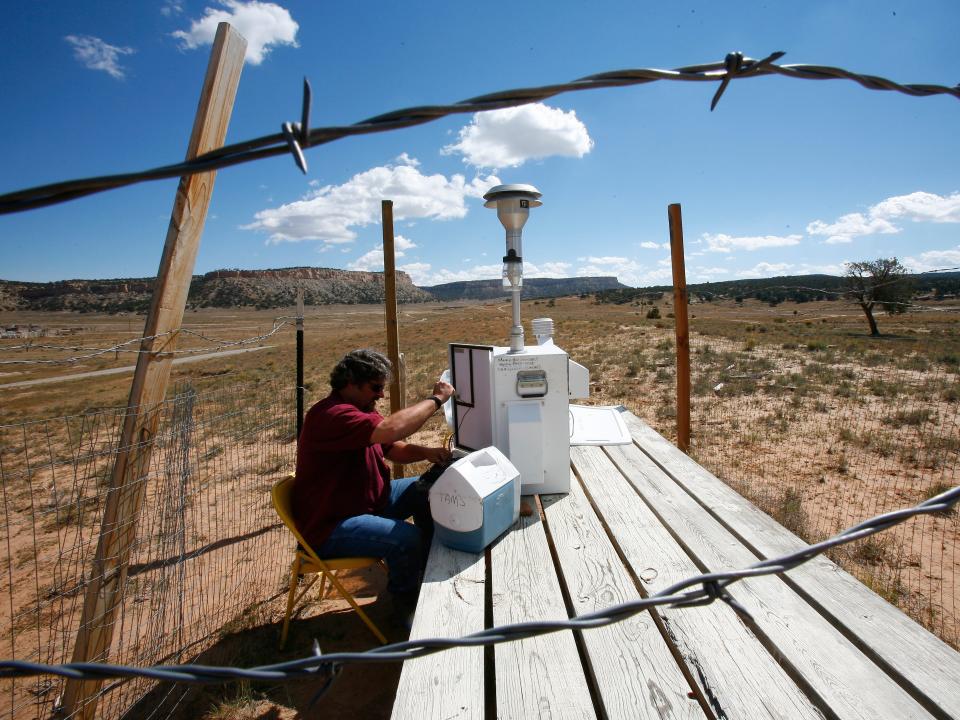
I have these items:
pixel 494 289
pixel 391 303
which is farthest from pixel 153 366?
pixel 494 289

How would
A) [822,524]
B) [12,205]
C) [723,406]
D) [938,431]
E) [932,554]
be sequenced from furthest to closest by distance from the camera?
[723,406], [938,431], [822,524], [932,554], [12,205]

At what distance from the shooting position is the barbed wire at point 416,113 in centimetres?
75

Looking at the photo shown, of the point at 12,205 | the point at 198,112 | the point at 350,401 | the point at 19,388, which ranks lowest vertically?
the point at 19,388

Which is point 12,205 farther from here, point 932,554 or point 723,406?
point 723,406

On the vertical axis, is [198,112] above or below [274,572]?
above

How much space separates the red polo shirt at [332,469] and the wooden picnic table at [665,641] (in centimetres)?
58

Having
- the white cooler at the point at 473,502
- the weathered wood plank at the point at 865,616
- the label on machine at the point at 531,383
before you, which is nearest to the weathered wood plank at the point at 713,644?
the weathered wood plank at the point at 865,616

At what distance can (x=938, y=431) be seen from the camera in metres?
6.96

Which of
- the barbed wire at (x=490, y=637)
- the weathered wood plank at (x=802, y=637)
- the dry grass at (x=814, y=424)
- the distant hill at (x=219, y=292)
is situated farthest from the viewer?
the distant hill at (x=219, y=292)

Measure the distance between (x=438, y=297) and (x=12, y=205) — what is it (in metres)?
158

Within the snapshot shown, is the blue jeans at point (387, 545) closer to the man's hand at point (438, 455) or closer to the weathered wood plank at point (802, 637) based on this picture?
the man's hand at point (438, 455)

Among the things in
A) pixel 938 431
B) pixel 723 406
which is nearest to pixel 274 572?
pixel 723 406

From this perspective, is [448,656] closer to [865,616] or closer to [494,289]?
[865,616]

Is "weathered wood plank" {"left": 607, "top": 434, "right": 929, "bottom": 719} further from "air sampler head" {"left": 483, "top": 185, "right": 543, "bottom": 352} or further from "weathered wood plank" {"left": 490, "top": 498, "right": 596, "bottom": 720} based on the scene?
"air sampler head" {"left": 483, "top": 185, "right": 543, "bottom": 352}
